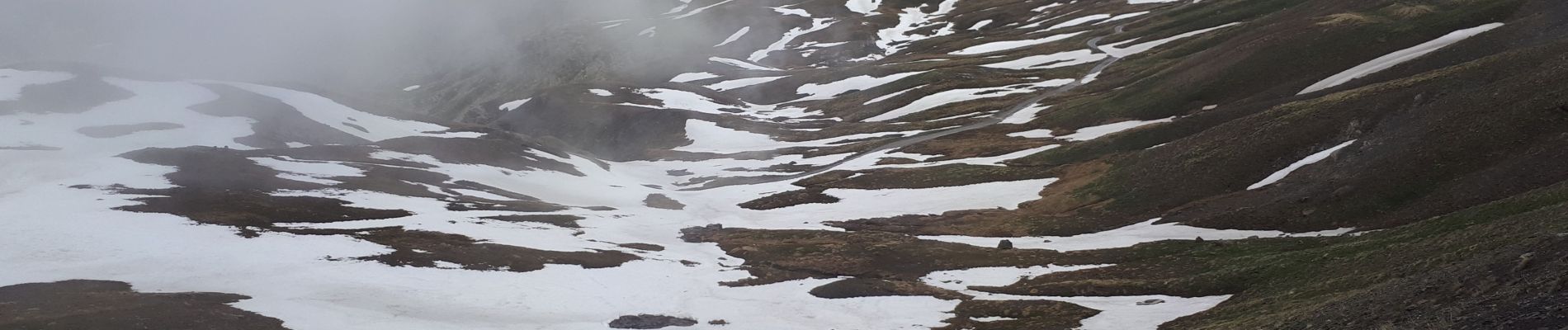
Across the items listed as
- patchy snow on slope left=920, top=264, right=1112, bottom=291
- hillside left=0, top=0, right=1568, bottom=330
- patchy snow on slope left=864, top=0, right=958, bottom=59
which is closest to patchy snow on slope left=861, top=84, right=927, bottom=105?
hillside left=0, top=0, right=1568, bottom=330

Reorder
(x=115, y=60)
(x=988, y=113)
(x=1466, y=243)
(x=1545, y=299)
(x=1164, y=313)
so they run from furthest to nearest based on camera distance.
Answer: (x=115, y=60) → (x=988, y=113) → (x=1164, y=313) → (x=1466, y=243) → (x=1545, y=299)

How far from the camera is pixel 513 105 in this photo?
118 m

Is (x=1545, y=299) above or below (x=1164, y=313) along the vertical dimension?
above

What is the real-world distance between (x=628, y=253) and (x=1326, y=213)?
27731 mm

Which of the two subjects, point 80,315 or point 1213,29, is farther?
point 1213,29

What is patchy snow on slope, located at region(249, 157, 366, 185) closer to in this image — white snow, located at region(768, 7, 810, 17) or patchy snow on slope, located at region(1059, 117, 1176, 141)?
patchy snow on slope, located at region(1059, 117, 1176, 141)

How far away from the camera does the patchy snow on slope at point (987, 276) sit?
1410 inches

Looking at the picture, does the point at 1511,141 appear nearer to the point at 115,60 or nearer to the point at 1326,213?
the point at 1326,213

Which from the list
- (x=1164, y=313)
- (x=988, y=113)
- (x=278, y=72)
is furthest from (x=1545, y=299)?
(x=278, y=72)

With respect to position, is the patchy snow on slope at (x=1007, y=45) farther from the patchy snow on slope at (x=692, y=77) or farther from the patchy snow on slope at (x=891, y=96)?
the patchy snow on slope at (x=692, y=77)

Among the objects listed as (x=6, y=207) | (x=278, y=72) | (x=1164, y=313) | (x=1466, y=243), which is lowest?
(x=1164, y=313)

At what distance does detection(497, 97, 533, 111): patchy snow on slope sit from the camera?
116375mm

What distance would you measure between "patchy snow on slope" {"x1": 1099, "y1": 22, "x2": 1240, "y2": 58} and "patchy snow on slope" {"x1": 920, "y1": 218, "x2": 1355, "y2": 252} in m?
60.4

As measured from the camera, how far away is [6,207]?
138 ft
